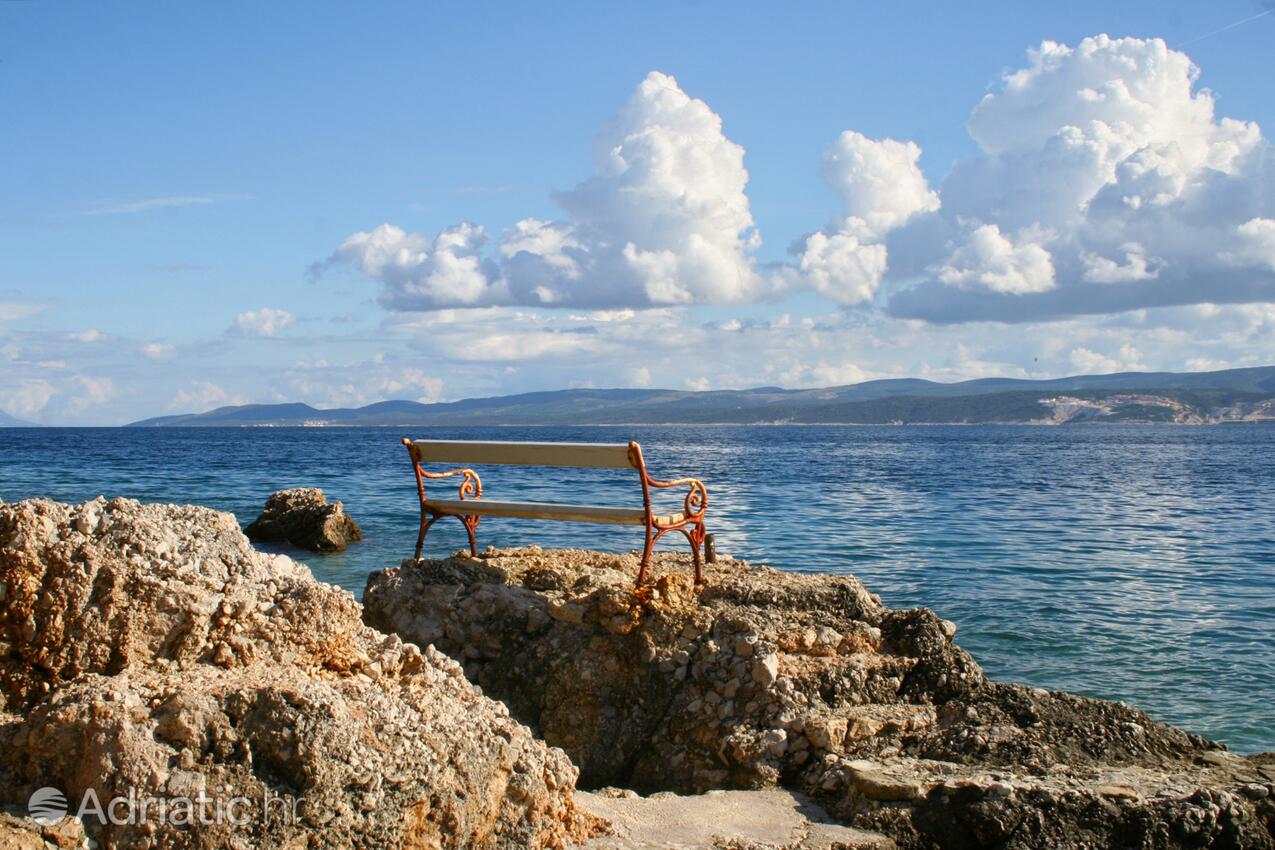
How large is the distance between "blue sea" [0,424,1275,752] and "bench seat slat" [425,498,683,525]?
3.34 metres

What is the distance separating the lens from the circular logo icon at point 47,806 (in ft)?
10.3

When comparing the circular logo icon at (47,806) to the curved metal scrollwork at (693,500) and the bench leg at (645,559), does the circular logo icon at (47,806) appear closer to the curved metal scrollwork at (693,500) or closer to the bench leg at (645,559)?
the bench leg at (645,559)

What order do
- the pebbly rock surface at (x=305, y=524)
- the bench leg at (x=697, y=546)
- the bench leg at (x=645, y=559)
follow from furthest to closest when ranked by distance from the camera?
1. the pebbly rock surface at (x=305, y=524)
2. the bench leg at (x=697, y=546)
3. the bench leg at (x=645, y=559)

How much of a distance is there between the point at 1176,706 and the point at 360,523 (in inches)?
589

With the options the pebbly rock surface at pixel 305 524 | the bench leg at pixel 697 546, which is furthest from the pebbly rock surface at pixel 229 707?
the pebbly rock surface at pixel 305 524

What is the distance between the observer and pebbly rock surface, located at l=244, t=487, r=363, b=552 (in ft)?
52.3

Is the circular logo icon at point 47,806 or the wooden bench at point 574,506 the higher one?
the wooden bench at point 574,506

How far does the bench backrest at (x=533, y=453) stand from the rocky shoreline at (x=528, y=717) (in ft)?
2.50

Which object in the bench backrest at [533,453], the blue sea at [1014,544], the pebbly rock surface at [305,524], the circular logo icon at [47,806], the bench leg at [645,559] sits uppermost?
the bench backrest at [533,453]

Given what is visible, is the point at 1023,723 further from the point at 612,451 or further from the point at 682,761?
the point at 612,451

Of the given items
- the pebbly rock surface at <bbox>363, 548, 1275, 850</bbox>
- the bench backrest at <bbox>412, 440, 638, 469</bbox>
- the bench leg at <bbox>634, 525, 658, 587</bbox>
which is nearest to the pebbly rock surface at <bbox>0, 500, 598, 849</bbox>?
the pebbly rock surface at <bbox>363, 548, 1275, 850</bbox>

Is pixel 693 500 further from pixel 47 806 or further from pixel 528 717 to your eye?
pixel 47 806

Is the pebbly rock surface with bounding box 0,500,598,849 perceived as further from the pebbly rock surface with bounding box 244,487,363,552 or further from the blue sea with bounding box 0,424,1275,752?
the pebbly rock surface with bounding box 244,487,363,552

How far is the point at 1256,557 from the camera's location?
15.0 m
